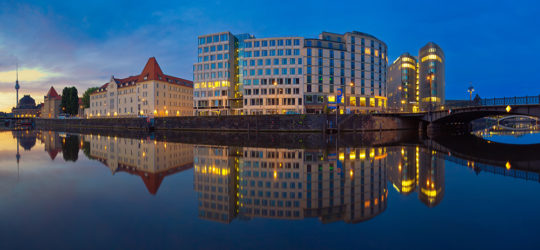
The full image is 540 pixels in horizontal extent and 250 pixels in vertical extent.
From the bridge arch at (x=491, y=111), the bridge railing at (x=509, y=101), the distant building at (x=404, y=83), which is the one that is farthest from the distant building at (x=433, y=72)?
the bridge railing at (x=509, y=101)

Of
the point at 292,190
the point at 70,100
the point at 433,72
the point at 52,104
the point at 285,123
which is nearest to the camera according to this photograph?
the point at 292,190

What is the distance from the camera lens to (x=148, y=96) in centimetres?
10994

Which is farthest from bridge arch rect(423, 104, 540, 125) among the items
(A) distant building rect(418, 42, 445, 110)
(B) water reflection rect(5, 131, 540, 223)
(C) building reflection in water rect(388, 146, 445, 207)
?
(A) distant building rect(418, 42, 445, 110)

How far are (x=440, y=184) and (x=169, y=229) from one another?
1225 cm

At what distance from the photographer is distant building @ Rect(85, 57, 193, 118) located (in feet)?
361

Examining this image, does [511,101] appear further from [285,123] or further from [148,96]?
[148,96]

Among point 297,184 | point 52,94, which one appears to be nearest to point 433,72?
point 297,184

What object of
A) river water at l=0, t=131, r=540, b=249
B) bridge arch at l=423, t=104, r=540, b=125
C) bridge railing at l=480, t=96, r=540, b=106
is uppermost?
bridge railing at l=480, t=96, r=540, b=106

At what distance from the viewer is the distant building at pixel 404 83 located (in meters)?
154

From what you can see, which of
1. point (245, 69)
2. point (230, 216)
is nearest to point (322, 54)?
point (245, 69)

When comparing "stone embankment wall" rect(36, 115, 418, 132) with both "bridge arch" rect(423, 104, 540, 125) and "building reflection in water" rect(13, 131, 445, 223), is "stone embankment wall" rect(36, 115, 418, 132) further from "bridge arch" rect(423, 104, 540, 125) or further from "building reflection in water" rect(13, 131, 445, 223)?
"building reflection in water" rect(13, 131, 445, 223)

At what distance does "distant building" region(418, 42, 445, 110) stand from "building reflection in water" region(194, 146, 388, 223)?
522 ft

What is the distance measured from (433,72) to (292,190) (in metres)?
171

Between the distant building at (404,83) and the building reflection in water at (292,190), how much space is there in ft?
482
